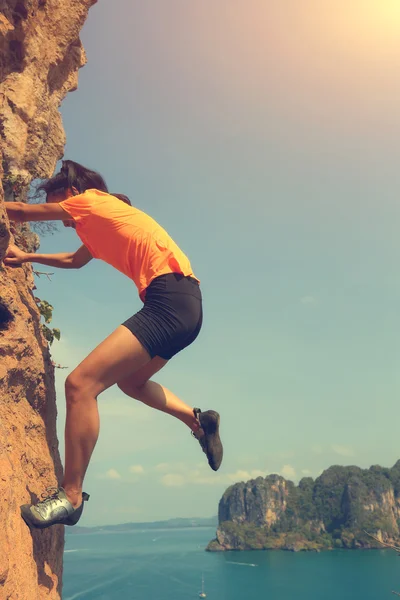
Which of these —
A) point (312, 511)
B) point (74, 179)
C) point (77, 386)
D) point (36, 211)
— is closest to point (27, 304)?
point (36, 211)

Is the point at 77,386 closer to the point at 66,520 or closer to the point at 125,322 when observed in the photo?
the point at 125,322

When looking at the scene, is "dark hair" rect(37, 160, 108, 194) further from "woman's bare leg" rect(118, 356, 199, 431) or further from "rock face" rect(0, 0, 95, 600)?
"woman's bare leg" rect(118, 356, 199, 431)

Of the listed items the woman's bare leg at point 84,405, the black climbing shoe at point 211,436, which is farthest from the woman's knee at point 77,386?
the black climbing shoe at point 211,436

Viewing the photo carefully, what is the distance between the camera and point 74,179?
9.33ft

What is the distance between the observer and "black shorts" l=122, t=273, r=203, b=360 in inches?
92.2

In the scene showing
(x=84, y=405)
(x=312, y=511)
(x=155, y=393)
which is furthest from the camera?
(x=312, y=511)

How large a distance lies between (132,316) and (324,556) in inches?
4064

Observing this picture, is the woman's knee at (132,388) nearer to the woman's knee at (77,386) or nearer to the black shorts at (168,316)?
the black shorts at (168,316)

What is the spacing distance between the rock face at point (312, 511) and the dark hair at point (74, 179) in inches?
4335

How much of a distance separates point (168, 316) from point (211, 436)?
97 centimetres

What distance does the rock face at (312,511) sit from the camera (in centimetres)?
10094

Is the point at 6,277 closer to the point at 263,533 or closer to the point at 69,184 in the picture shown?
the point at 69,184

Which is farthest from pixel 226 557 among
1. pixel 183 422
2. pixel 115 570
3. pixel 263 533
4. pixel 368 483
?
pixel 183 422

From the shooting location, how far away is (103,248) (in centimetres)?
268
